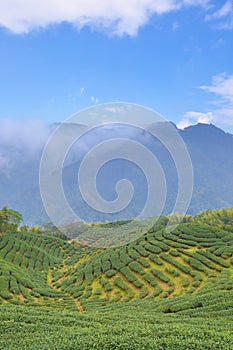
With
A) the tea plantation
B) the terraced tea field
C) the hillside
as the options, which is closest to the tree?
the tea plantation

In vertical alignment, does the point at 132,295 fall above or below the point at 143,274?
below

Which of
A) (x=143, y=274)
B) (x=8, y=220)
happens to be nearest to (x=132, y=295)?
(x=143, y=274)

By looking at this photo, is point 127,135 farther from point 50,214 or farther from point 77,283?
point 77,283

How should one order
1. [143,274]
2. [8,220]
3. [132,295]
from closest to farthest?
[132,295], [143,274], [8,220]

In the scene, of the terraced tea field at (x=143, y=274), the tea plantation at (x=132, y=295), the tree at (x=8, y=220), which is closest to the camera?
the tea plantation at (x=132, y=295)

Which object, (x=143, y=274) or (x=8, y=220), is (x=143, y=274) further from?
(x=8, y=220)

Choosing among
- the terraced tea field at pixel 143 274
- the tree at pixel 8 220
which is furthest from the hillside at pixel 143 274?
the tree at pixel 8 220

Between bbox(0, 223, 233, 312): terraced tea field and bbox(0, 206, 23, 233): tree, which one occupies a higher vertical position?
bbox(0, 206, 23, 233): tree

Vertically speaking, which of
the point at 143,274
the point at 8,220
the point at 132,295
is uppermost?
the point at 8,220

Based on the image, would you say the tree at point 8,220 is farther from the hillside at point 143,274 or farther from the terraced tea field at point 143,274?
the terraced tea field at point 143,274

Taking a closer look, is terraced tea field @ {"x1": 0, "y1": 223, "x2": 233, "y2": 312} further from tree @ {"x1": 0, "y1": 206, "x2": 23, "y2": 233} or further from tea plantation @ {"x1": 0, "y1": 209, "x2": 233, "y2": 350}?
tree @ {"x1": 0, "y1": 206, "x2": 23, "y2": 233}

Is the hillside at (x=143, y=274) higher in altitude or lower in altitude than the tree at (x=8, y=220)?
lower

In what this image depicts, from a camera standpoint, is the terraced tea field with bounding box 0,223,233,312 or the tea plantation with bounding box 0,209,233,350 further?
the terraced tea field with bounding box 0,223,233,312

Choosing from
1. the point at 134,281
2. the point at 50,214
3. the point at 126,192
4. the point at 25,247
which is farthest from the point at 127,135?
the point at 25,247
